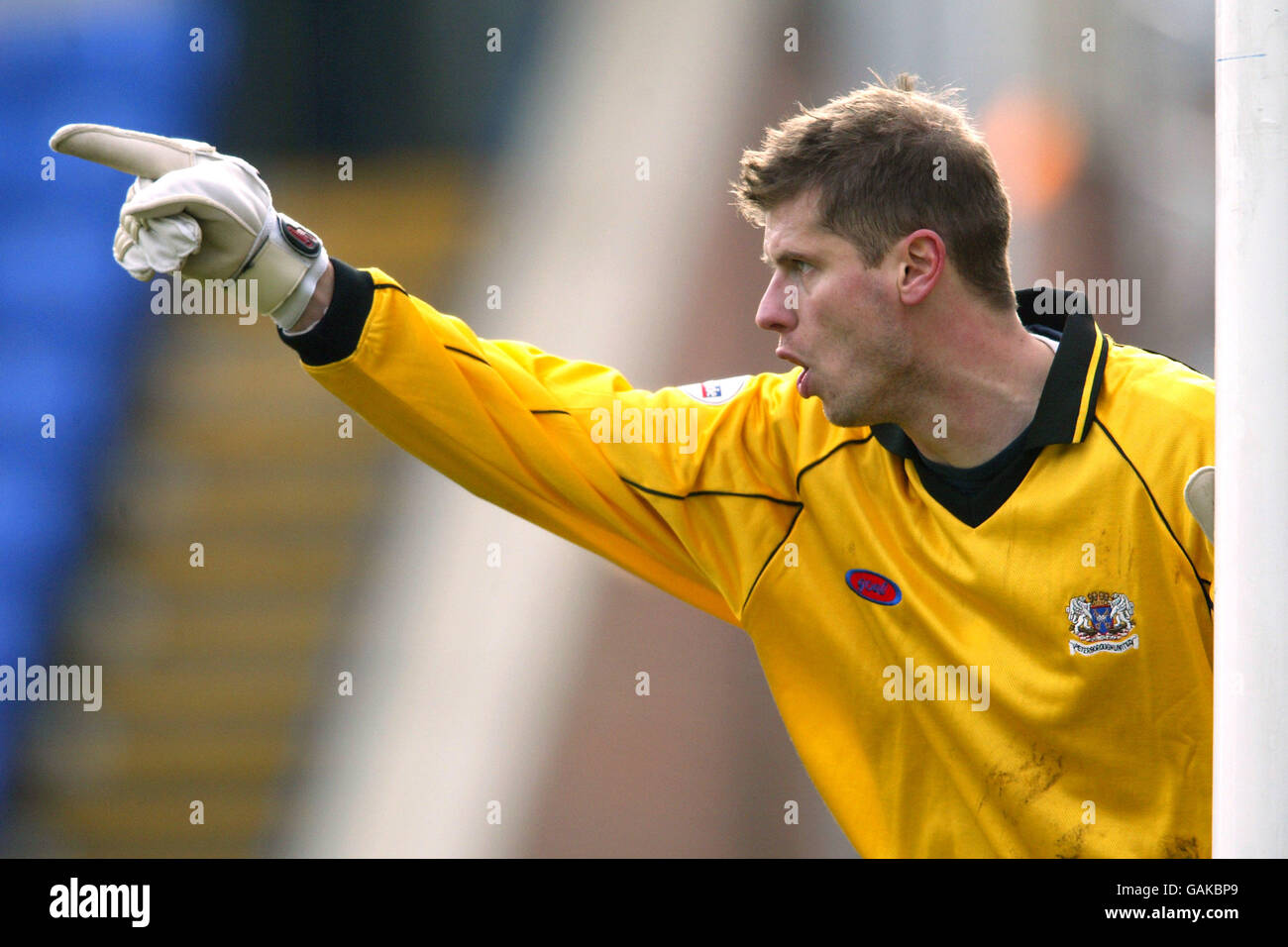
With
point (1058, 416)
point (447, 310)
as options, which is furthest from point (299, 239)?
point (447, 310)

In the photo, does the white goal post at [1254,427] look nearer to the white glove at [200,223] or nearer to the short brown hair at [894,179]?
the short brown hair at [894,179]

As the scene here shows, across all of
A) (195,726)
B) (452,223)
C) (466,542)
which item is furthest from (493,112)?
(195,726)

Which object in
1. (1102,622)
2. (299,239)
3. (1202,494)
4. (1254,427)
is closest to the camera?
(1254,427)

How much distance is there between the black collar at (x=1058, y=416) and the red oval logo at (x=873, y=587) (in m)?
0.17

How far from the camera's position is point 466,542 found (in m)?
5.27

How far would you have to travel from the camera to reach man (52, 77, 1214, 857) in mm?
2166

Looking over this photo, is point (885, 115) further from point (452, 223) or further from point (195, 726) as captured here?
point (195, 726)

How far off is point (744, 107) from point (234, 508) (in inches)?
95.6

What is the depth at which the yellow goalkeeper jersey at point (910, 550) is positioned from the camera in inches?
84.9

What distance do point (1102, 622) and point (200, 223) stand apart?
153cm

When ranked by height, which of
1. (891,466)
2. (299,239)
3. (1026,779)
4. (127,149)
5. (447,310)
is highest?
(447,310)

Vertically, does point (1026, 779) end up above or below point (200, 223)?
below

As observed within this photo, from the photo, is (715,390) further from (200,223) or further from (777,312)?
(200,223)

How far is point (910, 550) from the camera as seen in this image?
2.37 meters
